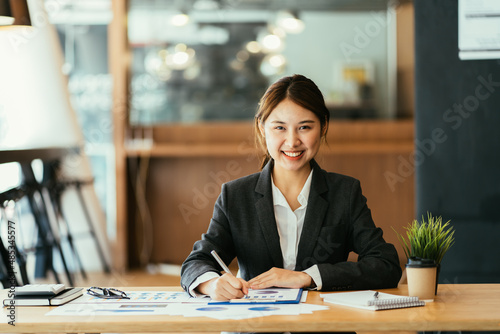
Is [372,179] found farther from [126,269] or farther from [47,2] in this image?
[47,2]

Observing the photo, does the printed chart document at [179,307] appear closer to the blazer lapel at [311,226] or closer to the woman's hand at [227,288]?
the woman's hand at [227,288]

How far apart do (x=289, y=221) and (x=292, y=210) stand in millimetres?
37

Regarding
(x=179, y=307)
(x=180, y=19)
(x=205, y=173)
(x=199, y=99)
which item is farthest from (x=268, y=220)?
(x=180, y=19)

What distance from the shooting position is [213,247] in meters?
1.98

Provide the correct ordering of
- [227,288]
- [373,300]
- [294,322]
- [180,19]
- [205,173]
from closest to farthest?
[294,322]
[373,300]
[227,288]
[205,173]
[180,19]

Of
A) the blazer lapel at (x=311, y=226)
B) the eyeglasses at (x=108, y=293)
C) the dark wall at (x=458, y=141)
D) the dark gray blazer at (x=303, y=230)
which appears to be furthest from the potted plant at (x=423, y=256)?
the dark wall at (x=458, y=141)

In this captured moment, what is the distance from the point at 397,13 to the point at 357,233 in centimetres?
467

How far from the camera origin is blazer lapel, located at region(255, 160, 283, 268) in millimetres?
1999

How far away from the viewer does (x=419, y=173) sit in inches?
111

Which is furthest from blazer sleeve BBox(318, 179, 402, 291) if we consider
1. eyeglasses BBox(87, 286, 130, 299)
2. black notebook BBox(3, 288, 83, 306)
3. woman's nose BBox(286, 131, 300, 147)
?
black notebook BBox(3, 288, 83, 306)

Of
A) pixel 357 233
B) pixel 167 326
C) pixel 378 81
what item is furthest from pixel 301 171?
pixel 378 81

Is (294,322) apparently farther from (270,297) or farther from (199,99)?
(199,99)

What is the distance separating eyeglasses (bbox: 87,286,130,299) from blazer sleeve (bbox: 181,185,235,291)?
172 mm

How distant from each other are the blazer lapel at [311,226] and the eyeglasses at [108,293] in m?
0.54
